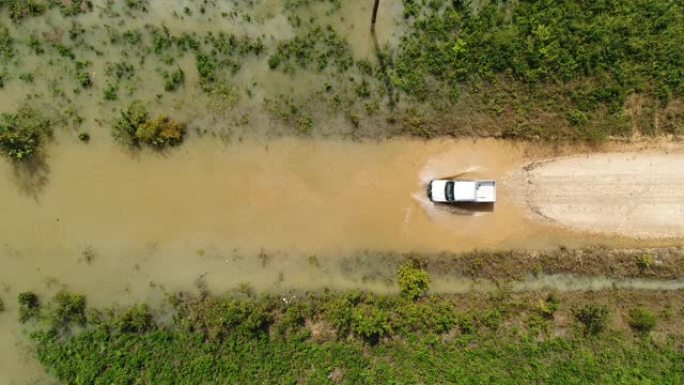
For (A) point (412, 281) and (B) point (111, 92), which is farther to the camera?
(B) point (111, 92)

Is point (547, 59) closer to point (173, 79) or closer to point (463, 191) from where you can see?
point (463, 191)

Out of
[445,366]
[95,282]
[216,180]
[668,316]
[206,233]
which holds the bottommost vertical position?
[445,366]

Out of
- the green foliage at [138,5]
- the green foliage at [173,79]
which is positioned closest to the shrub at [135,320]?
the green foliage at [173,79]

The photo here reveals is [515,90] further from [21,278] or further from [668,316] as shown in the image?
[21,278]

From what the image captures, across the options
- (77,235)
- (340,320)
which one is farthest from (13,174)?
(340,320)

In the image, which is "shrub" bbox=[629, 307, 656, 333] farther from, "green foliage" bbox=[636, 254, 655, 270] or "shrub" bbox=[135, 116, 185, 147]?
"shrub" bbox=[135, 116, 185, 147]

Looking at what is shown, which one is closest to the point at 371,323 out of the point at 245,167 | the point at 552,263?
the point at 552,263
